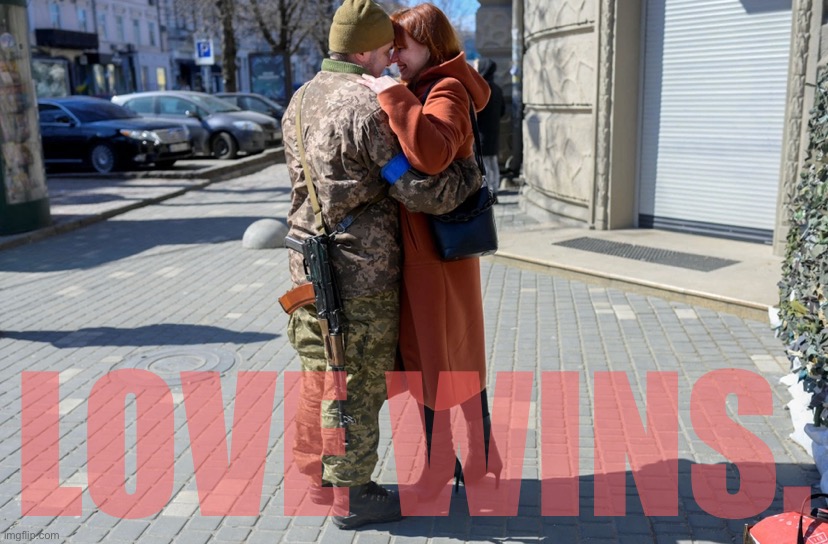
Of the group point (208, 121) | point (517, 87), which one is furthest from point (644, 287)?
point (208, 121)

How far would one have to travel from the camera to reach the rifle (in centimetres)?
305

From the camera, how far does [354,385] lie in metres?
3.16

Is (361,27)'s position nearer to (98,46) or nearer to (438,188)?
(438,188)

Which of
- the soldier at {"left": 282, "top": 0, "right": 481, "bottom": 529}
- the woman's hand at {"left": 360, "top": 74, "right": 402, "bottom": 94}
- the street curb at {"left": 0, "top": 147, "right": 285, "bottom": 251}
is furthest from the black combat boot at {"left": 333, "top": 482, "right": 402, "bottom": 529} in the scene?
the street curb at {"left": 0, "top": 147, "right": 285, "bottom": 251}

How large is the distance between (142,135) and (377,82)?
14651 millimetres

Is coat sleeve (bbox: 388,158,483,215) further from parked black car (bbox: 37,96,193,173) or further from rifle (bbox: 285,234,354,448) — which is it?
parked black car (bbox: 37,96,193,173)

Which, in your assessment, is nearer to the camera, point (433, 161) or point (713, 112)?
point (433, 161)

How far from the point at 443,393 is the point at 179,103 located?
18070mm

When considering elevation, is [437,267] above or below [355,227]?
below

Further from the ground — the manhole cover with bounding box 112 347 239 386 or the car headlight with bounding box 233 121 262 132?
the car headlight with bounding box 233 121 262 132

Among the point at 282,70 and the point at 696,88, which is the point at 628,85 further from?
the point at 282,70

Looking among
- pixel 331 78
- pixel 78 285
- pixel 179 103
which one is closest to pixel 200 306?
pixel 78 285

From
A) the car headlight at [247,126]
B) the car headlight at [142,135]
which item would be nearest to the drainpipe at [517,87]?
the car headlight at [142,135]

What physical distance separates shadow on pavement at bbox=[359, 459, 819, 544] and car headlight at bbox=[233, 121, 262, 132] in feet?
54.0
